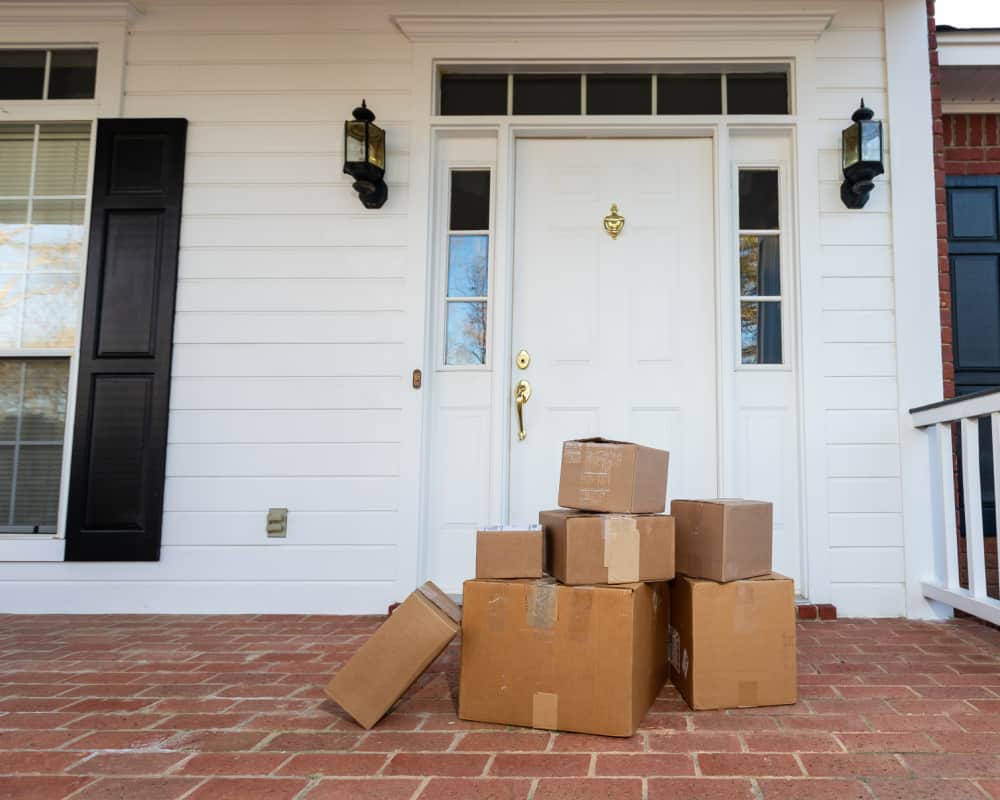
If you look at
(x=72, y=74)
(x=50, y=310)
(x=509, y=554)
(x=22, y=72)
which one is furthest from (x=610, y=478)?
(x=22, y=72)

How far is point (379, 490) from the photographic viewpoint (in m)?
2.90

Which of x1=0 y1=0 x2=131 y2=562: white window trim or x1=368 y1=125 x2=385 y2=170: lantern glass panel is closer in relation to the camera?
x1=368 y1=125 x2=385 y2=170: lantern glass panel

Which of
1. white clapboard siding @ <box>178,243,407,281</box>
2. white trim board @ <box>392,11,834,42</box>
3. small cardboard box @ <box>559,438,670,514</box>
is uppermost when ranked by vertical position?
white trim board @ <box>392,11,834,42</box>

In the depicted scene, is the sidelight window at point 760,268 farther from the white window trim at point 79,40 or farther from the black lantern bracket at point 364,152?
the white window trim at point 79,40

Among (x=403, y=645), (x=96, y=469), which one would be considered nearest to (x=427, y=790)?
(x=403, y=645)

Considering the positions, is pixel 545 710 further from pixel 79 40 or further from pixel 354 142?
pixel 79 40

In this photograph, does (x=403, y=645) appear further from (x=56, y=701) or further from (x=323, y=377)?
(x=323, y=377)

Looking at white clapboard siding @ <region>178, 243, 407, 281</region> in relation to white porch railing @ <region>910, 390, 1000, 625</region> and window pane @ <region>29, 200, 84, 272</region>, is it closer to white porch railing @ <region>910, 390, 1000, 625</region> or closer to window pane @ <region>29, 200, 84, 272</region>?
window pane @ <region>29, 200, 84, 272</region>

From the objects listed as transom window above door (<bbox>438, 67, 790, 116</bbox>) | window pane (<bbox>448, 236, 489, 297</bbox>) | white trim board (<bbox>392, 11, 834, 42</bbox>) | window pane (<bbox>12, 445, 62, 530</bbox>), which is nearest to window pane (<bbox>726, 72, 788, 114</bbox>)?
transom window above door (<bbox>438, 67, 790, 116</bbox>)

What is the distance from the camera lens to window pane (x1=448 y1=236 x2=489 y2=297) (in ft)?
10.00

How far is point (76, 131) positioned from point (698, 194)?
2.99 m

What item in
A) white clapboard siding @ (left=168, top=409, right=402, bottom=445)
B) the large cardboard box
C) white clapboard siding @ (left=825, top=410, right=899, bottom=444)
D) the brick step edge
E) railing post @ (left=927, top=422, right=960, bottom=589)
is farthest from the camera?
white clapboard siding @ (left=168, top=409, right=402, bottom=445)

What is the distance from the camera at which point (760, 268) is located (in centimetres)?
299

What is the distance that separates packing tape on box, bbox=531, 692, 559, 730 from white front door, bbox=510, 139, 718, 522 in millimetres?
1340
